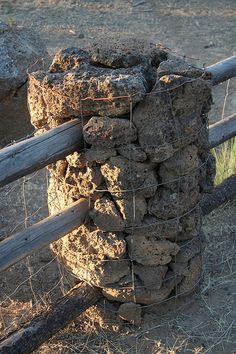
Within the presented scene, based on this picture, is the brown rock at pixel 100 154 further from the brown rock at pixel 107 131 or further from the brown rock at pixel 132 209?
the brown rock at pixel 132 209

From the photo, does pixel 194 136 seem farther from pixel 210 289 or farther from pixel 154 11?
pixel 154 11

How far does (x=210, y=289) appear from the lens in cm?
386

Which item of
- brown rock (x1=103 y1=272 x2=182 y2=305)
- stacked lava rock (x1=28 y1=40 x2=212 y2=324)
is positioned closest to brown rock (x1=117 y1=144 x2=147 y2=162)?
stacked lava rock (x1=28 y1=40 x2=212 y2=324)

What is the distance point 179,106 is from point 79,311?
1197 mm

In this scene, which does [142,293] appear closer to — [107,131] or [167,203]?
[167,203]

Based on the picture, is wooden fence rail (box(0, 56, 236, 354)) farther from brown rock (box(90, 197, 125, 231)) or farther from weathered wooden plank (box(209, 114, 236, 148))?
weathered wooden plank (box(209, 114, 236, 148))

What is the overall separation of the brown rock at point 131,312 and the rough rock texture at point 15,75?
2645 mm

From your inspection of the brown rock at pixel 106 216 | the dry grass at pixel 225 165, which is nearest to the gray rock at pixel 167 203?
the brown rock at pixel 106 216

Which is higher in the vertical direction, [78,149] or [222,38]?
[78,149]

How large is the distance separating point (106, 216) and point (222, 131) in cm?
128

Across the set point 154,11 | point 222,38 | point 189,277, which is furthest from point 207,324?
point 154,11

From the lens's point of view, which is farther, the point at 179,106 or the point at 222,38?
the point at 222,38

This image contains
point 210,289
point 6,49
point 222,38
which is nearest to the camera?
point 210,289

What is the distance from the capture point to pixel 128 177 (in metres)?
3.15
